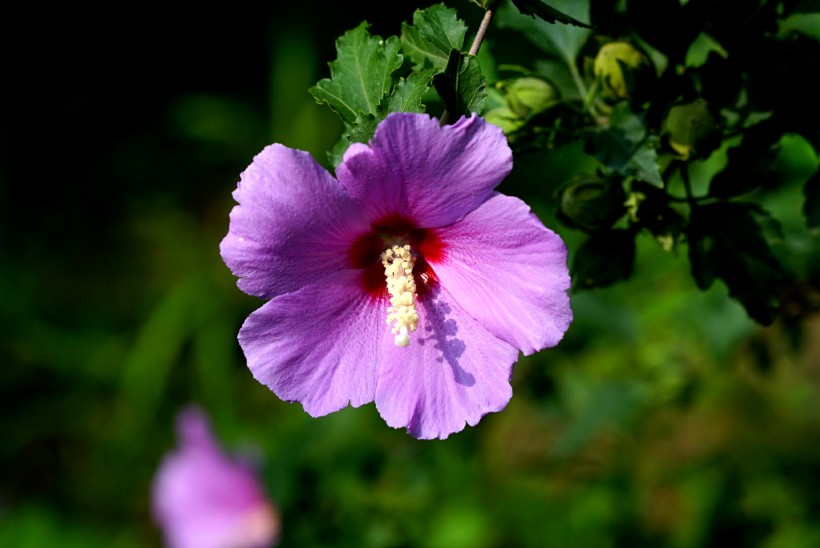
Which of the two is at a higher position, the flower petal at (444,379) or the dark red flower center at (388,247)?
the dark red flower center at (388,247)

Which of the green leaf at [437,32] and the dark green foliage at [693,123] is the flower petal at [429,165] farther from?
the dark green foliage at [693,123]

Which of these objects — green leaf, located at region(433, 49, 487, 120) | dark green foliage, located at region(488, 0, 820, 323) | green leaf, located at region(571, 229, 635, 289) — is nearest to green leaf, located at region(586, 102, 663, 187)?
dark green foliage, located at region(488, 0, 820, 323)

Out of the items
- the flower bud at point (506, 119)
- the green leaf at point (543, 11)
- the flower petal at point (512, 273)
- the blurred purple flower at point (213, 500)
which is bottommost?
the blurred purple flower at point (213, 500)

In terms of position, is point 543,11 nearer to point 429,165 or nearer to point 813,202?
point 429,165

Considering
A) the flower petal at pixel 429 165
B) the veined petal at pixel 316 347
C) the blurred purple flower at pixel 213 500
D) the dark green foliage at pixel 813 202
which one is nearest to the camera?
the flower petal at pixel 429 165

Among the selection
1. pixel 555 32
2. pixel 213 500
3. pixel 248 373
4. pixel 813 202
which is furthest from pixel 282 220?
pixel 248 373


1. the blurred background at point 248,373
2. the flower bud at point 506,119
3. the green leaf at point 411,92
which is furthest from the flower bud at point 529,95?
the blurred background at point 248,373

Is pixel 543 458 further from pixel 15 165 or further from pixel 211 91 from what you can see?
pixel 15 165
